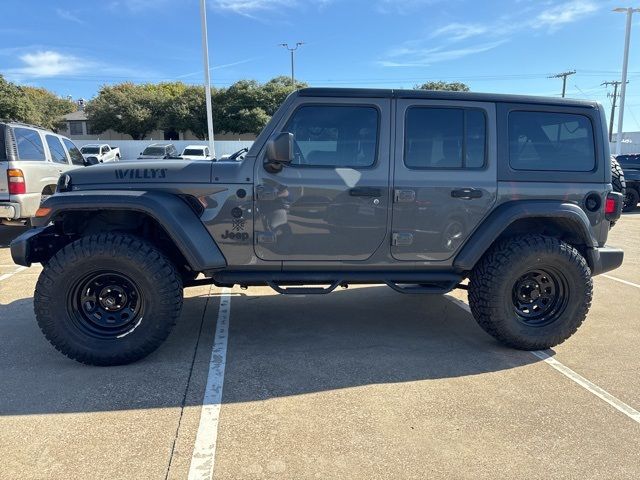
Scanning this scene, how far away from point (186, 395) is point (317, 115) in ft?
7.35

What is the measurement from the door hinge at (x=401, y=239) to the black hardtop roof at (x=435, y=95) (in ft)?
3.60

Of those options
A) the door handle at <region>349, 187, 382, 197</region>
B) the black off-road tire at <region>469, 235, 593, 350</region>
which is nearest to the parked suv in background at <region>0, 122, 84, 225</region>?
the door handle at <region>349, 187, 382, 197</region>

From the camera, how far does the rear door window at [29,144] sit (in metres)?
7.11

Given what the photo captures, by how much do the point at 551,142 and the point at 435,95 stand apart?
109 cm

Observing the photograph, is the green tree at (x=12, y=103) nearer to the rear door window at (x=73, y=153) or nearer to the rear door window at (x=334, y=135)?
the rear door window at (x=73, y=153)

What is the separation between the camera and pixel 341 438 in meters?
2.61

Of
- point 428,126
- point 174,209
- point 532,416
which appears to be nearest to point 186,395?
point 174,209

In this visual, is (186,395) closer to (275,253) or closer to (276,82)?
(275,253)

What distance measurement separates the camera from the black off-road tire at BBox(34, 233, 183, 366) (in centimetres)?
332

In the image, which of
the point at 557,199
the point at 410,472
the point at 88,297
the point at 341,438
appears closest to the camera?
the point at 410,472

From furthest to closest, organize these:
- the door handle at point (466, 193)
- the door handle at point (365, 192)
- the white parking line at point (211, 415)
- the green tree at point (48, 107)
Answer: the green tree at point (48, 107) → the door handle at point (466, 193) → the door handle at point (365, 192) → the white parking line at point (211, 415)

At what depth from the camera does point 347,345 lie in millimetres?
3902

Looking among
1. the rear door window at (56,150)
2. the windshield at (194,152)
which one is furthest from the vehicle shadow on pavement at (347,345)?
the windshield at (194,152)

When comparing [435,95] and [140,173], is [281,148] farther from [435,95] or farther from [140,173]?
[435,95]
